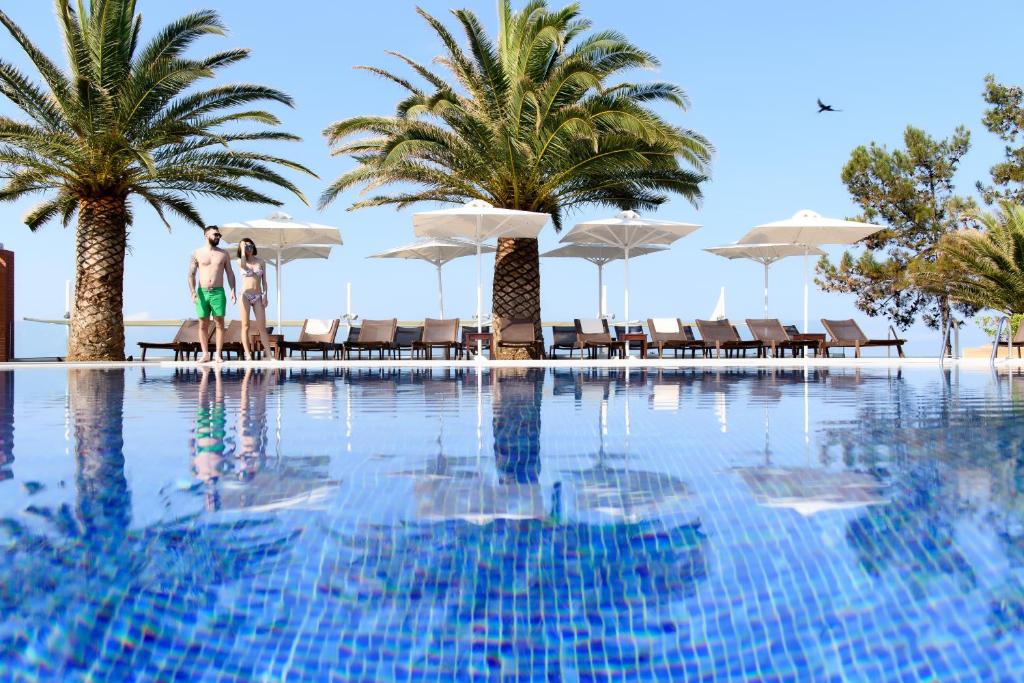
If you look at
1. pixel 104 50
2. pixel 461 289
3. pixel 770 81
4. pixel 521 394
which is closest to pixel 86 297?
pixel 104 50

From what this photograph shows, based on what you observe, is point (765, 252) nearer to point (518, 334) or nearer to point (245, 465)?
point (518, 334)

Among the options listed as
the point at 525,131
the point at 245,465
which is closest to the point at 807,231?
the point at 525,131

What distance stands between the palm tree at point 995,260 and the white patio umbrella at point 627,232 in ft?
20.9

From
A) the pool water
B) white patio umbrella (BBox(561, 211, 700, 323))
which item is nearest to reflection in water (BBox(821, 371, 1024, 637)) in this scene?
the pool water

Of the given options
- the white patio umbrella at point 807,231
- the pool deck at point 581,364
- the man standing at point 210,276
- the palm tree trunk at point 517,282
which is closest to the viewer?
the man standing at point 210,276

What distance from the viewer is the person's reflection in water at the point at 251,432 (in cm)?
419

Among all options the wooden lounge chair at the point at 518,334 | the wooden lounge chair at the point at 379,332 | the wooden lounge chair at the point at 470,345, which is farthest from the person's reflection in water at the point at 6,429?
the wooden lounge chair at the point at 470,345

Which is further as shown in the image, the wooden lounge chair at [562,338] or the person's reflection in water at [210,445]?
the wooden lounge chair at [562,338]

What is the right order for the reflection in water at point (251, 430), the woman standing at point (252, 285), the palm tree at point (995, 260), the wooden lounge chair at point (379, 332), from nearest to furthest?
the reflection in water at point (251, 430), the woman standing at point (252, 285), the wooden lounge chair at point (379, 332), the palm tree at point (995, 260)

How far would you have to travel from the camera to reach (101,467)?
4.22 meters

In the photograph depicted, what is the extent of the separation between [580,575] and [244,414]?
180 inches

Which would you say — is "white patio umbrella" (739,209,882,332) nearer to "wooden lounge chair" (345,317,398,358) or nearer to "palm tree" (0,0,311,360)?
"wooden lounge chair" (345,317,398,358)

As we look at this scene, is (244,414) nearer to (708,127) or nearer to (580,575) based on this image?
(580,575)

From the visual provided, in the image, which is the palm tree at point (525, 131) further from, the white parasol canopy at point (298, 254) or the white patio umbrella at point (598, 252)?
the white parasol canopy at point (298, 254)
